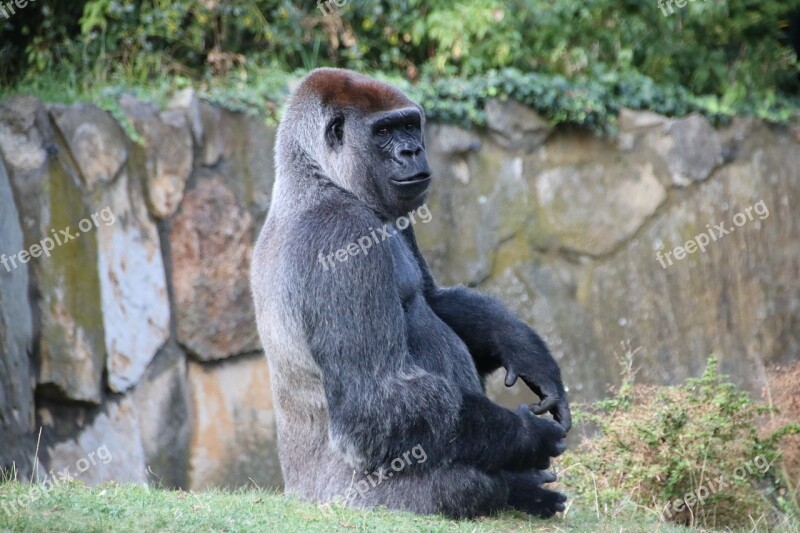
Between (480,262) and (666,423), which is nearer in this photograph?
(666,423)

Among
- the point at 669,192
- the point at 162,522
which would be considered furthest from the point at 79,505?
the point at 669,192

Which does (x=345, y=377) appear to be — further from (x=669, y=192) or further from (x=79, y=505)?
(x=669, y=192)

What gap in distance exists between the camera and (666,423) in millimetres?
5480

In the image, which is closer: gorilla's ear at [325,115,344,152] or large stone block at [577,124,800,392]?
gorilla's ear at [325,115,344,152]

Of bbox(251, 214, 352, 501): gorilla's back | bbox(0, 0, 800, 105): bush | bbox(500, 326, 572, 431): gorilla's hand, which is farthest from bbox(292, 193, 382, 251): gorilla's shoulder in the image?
bbox(0, 0, 800, 105): bush

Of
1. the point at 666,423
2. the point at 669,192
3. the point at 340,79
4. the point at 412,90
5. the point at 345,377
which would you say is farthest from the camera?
the point at 669,192

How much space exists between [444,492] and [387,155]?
1.51 m

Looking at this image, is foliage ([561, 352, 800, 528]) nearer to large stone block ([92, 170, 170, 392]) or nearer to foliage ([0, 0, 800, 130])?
large stone block ([92, 170, 170, 392])

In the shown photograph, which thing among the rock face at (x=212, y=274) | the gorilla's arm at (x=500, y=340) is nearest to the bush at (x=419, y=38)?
the rock face at (x=212, y=274)

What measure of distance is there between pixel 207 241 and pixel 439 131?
2.03 meters

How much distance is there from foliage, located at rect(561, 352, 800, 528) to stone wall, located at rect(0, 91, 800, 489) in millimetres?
1652

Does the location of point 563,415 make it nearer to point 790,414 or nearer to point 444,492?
point 444,492

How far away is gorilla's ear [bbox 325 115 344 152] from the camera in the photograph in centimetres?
466

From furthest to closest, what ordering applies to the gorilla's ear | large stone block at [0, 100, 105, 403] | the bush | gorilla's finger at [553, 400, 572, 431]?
1. the bush
2. large stone block at [0, 100, 105, 403]
3. the gorilla's ear
4. gorilla's finger at [553, 400, 572, 431]
